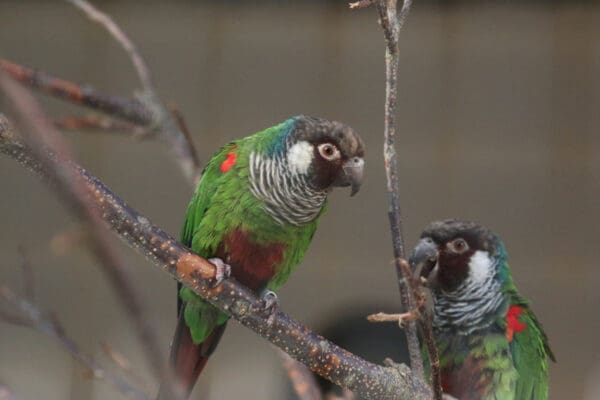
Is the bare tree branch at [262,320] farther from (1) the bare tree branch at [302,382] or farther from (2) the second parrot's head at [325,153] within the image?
(2) the second parrot's head at [325,153]

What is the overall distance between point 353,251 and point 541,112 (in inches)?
31.7

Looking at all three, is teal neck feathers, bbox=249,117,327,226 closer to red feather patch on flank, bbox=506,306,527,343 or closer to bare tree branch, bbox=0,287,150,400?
bare tree branch, bbox=0,287,150,400

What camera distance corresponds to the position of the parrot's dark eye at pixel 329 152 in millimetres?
1283

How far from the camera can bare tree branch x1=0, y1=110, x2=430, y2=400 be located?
0.94 metres

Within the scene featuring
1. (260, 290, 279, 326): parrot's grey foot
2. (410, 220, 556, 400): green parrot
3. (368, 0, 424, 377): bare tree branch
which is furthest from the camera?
(410, 220, 556, 400): green parrot

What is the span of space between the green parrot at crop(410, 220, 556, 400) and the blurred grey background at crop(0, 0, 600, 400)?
128 centimetres

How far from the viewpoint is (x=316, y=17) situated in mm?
2926

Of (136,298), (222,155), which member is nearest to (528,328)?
(222,155)

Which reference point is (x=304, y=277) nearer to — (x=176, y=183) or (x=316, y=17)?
(x=176, y=183)

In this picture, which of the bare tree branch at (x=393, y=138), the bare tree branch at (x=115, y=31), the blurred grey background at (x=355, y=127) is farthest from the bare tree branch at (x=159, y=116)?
the blurred grey background at (x=355, y=127)

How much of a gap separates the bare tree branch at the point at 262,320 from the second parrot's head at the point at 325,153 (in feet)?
0.91

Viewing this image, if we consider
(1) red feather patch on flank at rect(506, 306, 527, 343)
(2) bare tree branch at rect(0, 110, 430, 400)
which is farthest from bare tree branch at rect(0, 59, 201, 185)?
(1) red feather patch on flank at rect(506, 306, 527, 343)

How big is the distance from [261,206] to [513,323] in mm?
551

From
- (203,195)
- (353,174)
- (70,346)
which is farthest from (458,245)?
(70,346)
